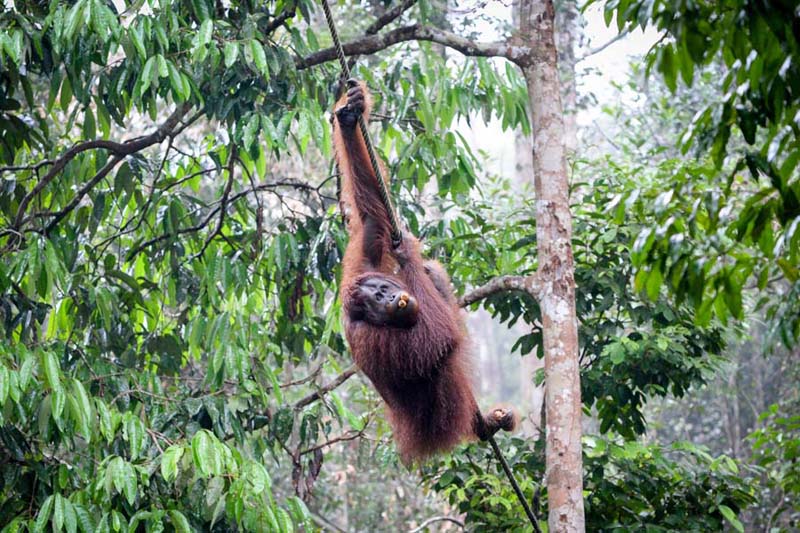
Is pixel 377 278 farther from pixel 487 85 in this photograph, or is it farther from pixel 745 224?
pixel 745 224

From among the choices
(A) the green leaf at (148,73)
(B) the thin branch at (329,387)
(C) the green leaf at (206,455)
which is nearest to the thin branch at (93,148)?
(A) the green leaf at (148,73)

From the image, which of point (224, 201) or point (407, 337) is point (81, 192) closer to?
point (224, 201)

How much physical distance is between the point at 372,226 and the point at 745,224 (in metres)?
2.40

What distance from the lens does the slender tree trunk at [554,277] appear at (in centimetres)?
371

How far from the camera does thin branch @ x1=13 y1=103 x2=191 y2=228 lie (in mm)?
4363

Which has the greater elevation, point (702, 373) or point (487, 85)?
point (487, 85)

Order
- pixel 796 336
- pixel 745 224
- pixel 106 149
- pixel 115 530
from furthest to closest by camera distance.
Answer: pixel 106 149 → pixel 115 530 → pixel 796 336 → pixel 745 224

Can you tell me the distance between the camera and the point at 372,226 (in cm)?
433

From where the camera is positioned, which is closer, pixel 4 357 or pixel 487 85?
pixel 4 357

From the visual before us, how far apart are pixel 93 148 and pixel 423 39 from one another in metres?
1.72

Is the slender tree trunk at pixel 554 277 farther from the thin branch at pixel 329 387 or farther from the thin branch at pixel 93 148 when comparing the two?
the thin branch at pixel 93 148

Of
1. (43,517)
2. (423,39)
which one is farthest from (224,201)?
(43,517)

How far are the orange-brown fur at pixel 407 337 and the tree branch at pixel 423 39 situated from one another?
0.44 m

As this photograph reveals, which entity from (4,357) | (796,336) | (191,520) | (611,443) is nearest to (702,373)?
(611,443)
